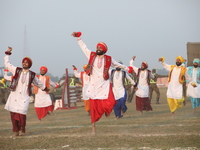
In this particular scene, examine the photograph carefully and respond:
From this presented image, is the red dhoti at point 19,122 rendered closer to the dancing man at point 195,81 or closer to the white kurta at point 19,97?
the white kurta at point 19,97

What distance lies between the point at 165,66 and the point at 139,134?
5.66m

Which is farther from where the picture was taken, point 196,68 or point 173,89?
point 196,68

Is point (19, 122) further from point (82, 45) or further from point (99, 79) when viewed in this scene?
point (82, 45)

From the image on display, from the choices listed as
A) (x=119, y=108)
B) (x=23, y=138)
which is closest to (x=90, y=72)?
(x=23, y=138)

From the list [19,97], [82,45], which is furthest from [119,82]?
[19,97]

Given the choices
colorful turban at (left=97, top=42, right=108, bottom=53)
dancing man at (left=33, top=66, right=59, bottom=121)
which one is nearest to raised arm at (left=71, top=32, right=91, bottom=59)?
colorful turban at (left=97, top=42, right=108, bottom=53)

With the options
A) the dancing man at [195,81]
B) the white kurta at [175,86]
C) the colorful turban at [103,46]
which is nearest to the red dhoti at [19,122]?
the colorful turban at [103,46]

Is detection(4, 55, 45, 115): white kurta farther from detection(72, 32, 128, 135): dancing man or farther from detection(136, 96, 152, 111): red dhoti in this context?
detection(136, 96, 152, 111): red dhoti

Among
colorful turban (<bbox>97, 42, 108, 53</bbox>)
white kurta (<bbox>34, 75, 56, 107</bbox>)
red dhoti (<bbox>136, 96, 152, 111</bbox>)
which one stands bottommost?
red dhoti (<bbox>136, 96, 152, 111</bbox>)

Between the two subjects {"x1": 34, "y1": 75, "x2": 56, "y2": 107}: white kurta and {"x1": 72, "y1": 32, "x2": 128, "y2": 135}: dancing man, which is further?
{"x1": 34, "y1": 75, "x2": 56, "y2": 107}: white kurta

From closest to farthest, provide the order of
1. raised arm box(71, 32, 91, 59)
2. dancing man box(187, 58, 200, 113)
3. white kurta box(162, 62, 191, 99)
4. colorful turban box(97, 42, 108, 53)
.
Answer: colorful turban box(97, 42, 108, 53)
raised arm box(71, 32, 91, 59)
white kurta box(162, 62, 191, 99)
dancing man box(187, 58, 200, 113)

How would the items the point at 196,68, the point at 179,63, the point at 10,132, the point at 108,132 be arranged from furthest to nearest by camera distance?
the point at 196,68, the point at 179,63, the point at 10,132, the point at 108,132

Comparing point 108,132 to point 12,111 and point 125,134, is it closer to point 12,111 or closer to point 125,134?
point 125,134

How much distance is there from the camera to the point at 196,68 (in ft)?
53.7
